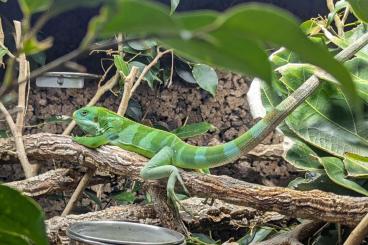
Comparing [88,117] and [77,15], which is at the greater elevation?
[77,15]

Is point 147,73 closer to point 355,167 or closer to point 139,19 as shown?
point 355,167

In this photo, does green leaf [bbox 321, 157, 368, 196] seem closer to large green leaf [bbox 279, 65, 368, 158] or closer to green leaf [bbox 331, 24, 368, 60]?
large green leaf [bbox 279, 65, 368, 158]

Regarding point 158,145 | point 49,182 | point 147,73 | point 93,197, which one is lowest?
point 93,197

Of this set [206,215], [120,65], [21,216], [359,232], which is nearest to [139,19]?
[21,216]

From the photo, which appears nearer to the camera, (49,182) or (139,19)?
(139,19)

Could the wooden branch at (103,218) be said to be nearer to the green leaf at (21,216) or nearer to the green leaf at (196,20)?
the green leaf at (21,216)

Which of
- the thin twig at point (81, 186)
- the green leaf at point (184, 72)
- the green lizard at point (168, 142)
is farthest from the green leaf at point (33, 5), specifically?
the green leaf at point (184, 72)
